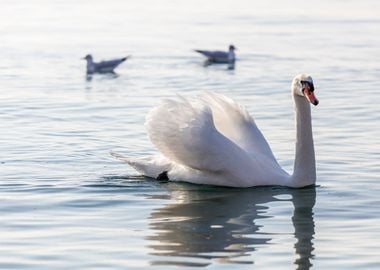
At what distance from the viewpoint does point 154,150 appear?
14594 mm

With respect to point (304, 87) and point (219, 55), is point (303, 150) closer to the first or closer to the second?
point (304, 87)

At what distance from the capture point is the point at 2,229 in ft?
33.8

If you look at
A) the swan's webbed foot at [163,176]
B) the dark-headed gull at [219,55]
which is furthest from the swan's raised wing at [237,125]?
the dark-headed gull at [219,55]

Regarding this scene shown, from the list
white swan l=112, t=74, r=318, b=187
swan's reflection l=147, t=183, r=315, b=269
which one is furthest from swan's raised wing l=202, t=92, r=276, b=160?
swan's reflection l=147, t=183, r=315, b=269

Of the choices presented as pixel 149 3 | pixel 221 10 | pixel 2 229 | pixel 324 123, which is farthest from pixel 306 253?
pixel 149 3

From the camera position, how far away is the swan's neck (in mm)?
12305

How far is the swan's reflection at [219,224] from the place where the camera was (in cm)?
944

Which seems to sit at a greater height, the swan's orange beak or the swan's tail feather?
the swan's orange beak

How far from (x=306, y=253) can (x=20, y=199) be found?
324cm

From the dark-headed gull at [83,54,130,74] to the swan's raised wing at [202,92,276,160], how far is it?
11914mm

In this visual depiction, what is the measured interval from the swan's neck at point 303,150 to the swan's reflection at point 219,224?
0.11 metres

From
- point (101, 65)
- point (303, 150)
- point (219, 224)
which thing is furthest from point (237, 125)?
point (101, 65)

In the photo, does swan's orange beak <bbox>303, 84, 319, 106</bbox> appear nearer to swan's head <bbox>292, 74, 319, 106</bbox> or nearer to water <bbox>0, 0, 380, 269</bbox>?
swan's head <bbox>292, 74, 319, 106</bbox>

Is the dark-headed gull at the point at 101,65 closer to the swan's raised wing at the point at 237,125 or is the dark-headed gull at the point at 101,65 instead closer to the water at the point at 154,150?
the water at the point at 154,150
